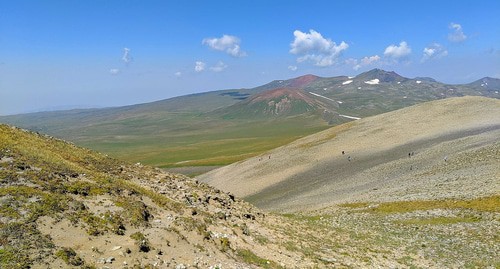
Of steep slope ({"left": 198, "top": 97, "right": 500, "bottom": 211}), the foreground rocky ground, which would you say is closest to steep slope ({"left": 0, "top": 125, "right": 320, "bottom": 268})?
the foreground rocky ground

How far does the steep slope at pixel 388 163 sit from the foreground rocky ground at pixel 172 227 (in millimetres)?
12224

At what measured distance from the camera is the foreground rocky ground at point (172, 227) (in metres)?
19.4

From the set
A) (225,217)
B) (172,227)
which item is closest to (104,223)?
(172,227)

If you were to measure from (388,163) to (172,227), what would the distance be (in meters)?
65.9

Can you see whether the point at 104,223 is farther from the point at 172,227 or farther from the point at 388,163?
the point at 388,163

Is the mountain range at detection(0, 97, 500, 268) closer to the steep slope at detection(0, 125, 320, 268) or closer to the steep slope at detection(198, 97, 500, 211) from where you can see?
the steep slope at detection(0, 125, 320, 268)

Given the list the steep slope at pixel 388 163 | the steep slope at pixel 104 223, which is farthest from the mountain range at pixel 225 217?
the steep slope at pixel 388 163

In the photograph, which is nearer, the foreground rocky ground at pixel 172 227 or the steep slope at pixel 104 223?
the steep slope at pixel 104 223

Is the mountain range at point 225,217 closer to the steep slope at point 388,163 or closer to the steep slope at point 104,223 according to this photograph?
the steep slope at point 104,223

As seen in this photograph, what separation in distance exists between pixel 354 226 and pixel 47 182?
104 ft

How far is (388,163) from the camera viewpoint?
79.4m

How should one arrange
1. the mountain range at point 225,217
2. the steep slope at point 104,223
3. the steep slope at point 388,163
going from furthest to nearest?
the steep slope at point 388,163, the mountain range at point 225,217, the steep slope at point 104,223

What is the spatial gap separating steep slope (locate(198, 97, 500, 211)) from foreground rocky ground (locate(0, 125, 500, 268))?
1222 cm

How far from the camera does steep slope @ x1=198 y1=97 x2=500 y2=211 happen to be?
57.3 m
